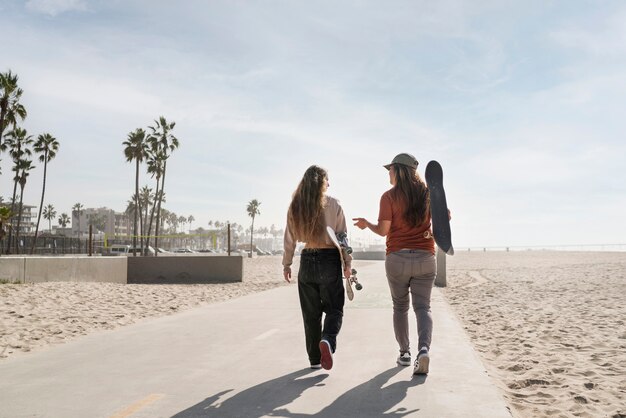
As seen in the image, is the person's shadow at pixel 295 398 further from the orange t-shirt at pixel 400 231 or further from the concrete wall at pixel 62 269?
the concrete wall at pixel 62 269

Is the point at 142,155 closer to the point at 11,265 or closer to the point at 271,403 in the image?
the point at 11,265

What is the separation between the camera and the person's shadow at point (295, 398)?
12.4 feet

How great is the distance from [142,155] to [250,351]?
2095 inches

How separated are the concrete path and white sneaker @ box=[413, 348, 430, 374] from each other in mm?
77

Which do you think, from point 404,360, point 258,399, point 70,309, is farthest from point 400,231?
point 70,309

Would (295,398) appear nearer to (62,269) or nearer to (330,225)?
(330,225)

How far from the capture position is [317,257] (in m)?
5.00

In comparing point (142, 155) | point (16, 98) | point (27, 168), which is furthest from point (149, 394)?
point (27, 168)

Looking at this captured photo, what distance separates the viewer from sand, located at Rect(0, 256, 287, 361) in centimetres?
798

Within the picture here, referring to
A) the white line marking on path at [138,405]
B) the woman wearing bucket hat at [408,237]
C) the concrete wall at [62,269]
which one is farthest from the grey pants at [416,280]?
the concrete wall at [62,269]

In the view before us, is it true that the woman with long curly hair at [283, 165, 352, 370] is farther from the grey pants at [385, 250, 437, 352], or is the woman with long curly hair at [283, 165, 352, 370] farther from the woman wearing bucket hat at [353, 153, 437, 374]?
the grey pants at [385, 250, 437, 352]

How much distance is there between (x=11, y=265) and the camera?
14852 mm

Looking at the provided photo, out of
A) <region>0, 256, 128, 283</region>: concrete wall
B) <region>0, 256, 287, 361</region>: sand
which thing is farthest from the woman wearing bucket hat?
<region>0, 256, 128, 283</region>: concrete wall

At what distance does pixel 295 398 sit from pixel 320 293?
1104mm
